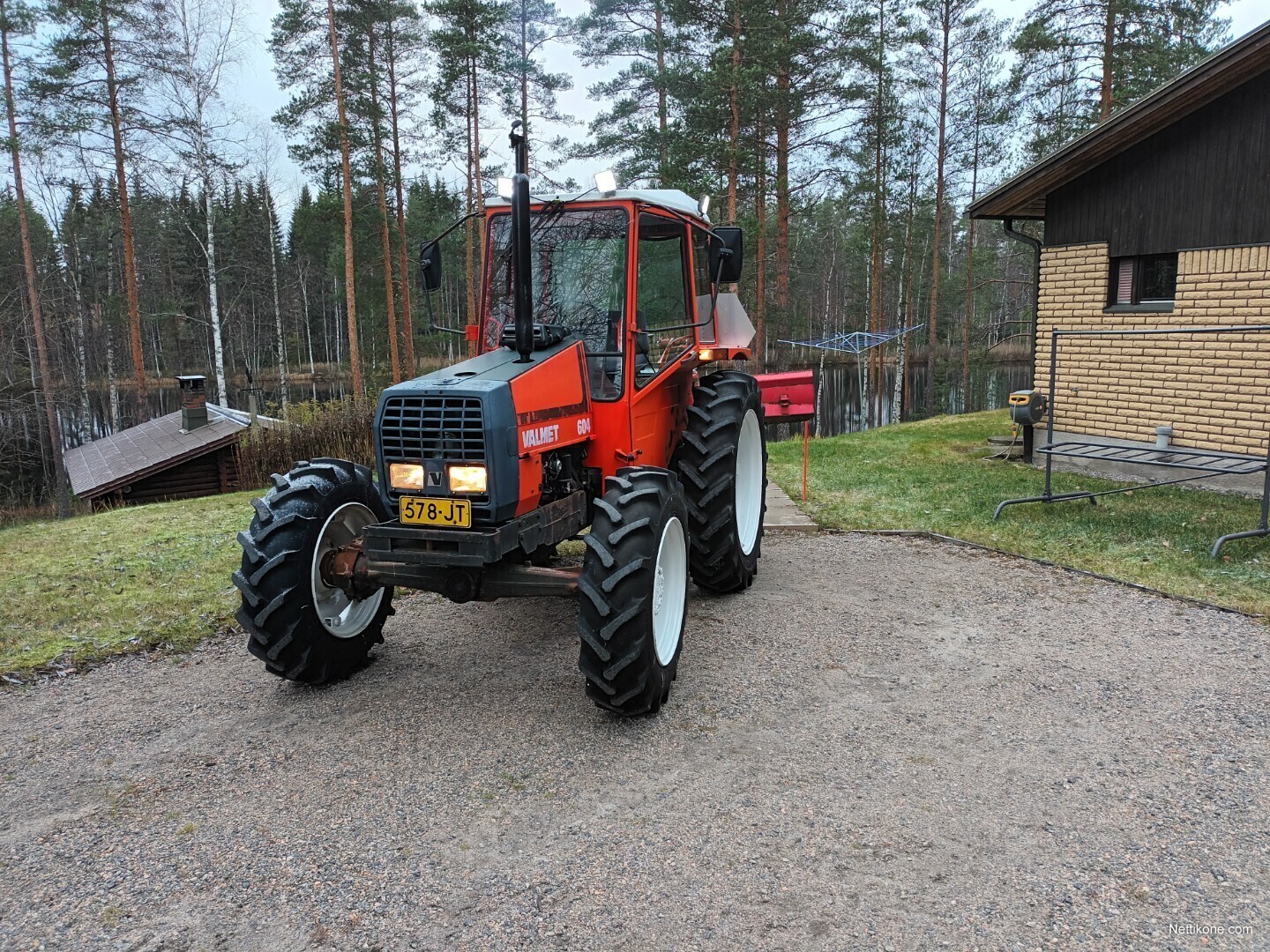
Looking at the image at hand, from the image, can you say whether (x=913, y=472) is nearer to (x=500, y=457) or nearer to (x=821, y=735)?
(x=821, y=735)

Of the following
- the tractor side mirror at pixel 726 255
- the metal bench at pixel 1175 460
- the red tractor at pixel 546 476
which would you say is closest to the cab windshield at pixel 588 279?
the red tractor at pixel 546 476

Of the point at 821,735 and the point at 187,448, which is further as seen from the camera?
the point at 187,448

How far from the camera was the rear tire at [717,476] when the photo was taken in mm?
5270

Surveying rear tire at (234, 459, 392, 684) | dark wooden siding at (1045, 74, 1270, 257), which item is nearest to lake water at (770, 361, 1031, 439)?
dark wooden siding at (1045, 74, 1270, 257)

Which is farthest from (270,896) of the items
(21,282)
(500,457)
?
(21,282)

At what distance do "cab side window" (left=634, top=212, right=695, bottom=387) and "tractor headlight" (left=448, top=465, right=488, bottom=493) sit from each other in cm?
132

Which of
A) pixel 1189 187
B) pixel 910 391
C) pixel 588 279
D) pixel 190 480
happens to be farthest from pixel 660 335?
pixel 910 391

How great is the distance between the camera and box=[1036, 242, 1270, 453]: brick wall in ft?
27.4

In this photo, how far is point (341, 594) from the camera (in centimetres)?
458

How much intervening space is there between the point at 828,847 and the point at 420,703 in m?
2.20

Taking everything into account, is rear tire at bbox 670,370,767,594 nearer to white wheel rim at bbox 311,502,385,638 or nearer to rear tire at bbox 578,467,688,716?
rear tire at bbox 578,467,688,716

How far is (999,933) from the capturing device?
8.35ft

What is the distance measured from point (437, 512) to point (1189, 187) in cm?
900

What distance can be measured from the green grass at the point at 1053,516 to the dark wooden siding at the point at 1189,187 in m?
2.73
